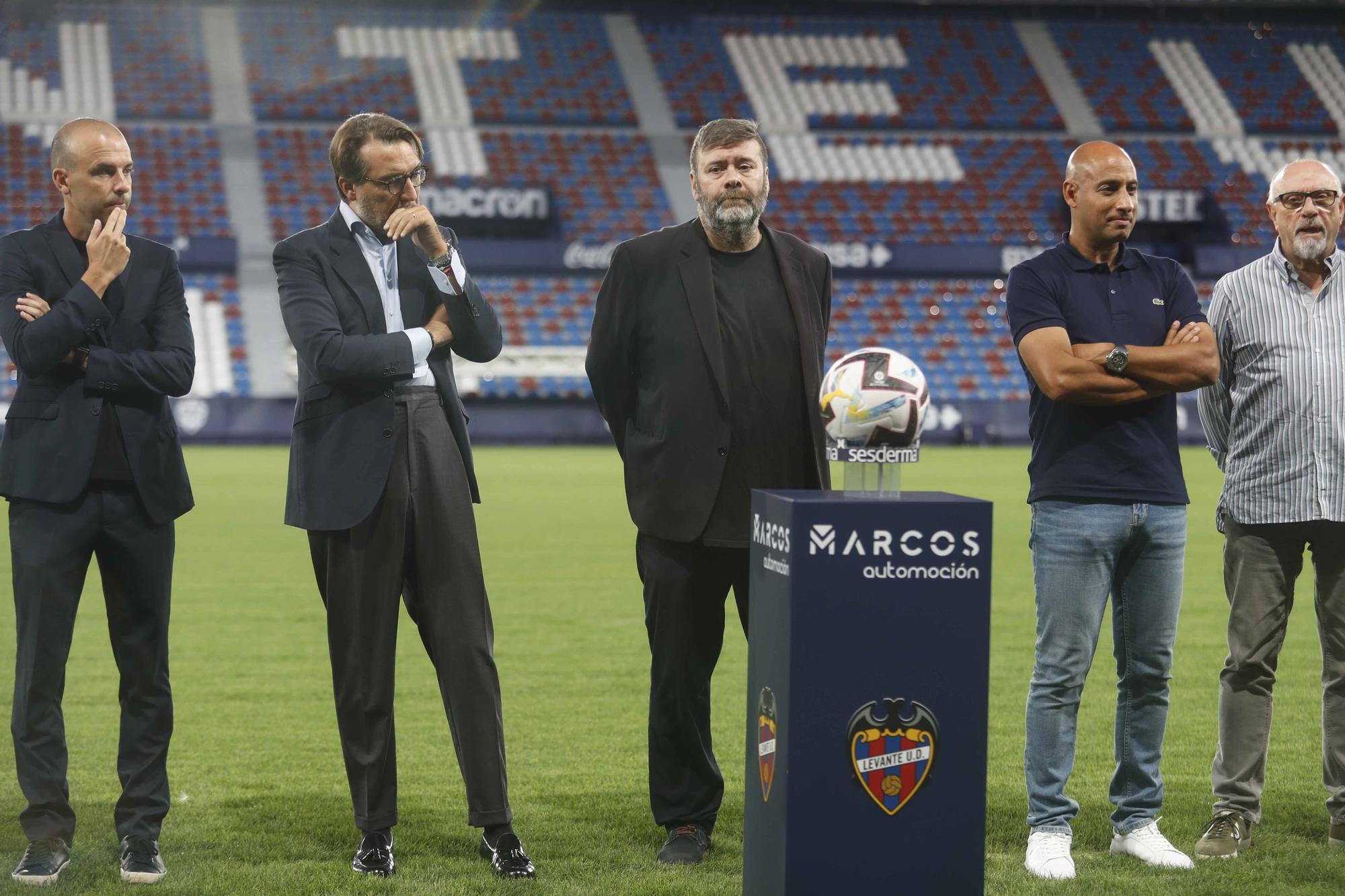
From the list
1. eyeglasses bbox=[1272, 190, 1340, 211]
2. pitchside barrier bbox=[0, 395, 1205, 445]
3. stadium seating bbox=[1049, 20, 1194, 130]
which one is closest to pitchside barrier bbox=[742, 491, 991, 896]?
eyeglasses bbox=[1272, 190, 1340, 211]

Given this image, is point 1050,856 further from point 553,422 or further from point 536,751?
point 553,422

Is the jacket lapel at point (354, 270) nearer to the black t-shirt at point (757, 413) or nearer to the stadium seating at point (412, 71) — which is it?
the black t-shirt at point (757, 413)

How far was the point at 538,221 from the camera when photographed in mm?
36812

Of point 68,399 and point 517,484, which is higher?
point 68,399

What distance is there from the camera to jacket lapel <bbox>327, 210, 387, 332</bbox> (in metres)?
4.61

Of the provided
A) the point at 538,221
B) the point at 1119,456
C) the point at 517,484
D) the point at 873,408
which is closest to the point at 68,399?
the point at 873,408

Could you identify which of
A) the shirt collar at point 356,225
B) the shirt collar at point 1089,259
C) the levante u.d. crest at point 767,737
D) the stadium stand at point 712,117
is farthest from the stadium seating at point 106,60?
the levante u.d. crest at point 767,737

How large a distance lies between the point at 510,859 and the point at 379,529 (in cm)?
113

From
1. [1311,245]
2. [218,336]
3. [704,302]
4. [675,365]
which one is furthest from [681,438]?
[218,336]

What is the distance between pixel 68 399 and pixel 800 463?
2.34 m

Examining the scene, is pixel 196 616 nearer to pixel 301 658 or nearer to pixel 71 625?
pixel 301 658

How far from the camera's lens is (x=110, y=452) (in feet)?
14.6

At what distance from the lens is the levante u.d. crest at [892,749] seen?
3551mm

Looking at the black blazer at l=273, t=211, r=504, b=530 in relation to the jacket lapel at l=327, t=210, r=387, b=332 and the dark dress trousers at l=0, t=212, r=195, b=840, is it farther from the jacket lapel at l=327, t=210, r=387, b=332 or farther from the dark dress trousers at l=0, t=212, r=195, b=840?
the dark dress trousers at l=0, t=212, r=195, b=840
